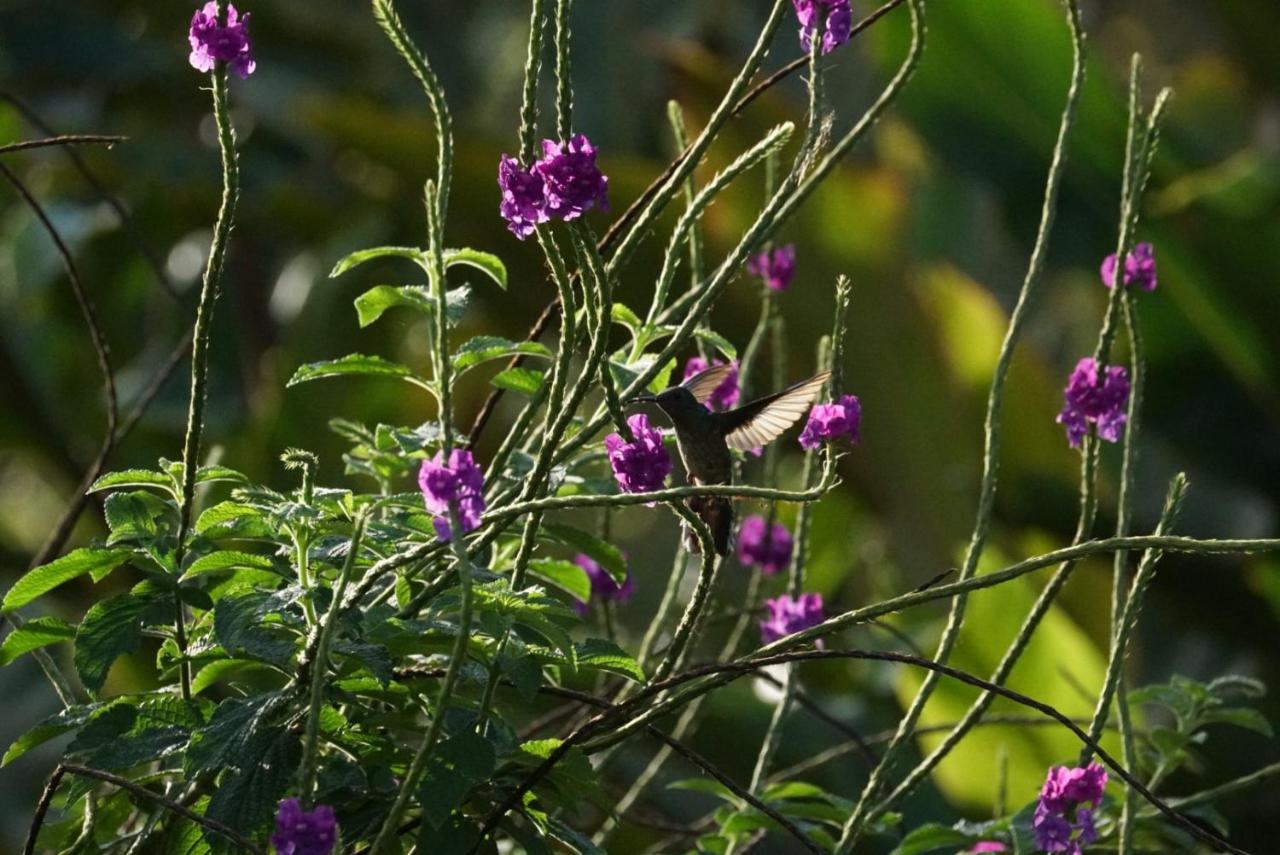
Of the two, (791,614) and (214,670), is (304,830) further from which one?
(791,614)

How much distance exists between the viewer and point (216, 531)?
774mm

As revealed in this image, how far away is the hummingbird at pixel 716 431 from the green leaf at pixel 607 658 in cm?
16

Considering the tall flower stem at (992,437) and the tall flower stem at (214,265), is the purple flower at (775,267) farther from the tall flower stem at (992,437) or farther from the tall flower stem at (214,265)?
the tall flower stem at (214,265)

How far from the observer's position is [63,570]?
792mm

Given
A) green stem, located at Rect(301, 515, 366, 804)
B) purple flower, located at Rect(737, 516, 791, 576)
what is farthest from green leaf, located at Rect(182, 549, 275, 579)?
purple flower, located at Rect(737, 516, 791, 576)

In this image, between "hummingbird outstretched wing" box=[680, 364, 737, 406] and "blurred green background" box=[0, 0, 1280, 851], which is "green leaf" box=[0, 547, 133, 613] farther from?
"blurred green background" box=[0, 0, 1280, 851]

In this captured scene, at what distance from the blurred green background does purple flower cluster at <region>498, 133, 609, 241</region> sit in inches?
58.5

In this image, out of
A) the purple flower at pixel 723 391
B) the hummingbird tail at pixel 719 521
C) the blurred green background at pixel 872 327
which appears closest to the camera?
the hummingbird tail at pixel 719 521

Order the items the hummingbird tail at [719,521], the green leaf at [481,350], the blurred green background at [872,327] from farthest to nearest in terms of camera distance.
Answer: the blurred green background at [872,327]
the hummingbird tail at [719,521]
the green leaf at [481,350]

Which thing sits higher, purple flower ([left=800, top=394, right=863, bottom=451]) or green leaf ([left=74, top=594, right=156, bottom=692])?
purple flower ([left=800, top=394, right=863, bottom=451])

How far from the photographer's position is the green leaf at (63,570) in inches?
30.6

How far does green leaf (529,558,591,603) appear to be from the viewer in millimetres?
899

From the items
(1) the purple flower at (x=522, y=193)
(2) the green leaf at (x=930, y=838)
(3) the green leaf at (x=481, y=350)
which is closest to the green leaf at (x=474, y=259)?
(3) the green leaf at (x=481, y=350)

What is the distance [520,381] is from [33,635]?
0.27m
